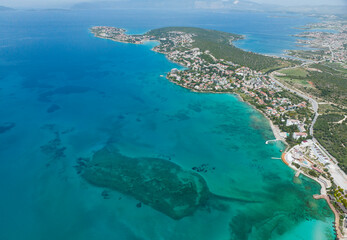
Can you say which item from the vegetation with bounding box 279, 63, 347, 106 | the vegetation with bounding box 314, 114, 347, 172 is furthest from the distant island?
→ the vegetation with bounding box 279, 63, 347, 106

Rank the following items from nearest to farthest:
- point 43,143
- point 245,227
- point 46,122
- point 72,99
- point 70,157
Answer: point 245,227 → point 70,157 → point 43,143 → point 46,122 → point 72,99

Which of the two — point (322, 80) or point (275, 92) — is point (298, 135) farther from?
point (322, 80)

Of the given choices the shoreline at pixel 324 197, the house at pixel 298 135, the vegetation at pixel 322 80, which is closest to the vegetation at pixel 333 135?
Answer: the house at pixel 298 135

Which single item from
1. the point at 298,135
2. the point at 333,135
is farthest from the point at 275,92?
the point at 298,135

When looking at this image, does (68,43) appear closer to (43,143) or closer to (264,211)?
(43,143)

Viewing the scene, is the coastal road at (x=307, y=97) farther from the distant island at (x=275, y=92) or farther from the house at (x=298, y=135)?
the house at (x=298, y=135)

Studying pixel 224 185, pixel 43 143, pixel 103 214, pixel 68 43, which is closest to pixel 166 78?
pixel 43 143

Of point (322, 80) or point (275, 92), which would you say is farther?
point (322, 80)
